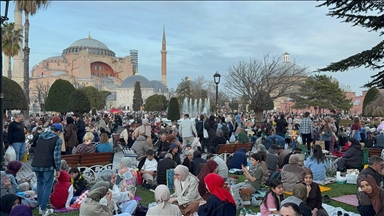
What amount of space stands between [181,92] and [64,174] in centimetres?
5206

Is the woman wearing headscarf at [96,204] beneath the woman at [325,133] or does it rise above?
beneath

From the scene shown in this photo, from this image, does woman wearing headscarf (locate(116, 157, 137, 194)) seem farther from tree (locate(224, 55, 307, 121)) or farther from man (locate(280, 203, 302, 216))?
tree (locate(224, 55, 307, 121))

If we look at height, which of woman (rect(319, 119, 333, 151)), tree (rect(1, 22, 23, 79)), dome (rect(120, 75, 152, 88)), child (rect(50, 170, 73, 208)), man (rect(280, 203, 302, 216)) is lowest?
child (rect(50, 170, 73, 208))

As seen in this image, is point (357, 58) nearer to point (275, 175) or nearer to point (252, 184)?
point (275, 175)

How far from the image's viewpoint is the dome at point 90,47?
110 meters

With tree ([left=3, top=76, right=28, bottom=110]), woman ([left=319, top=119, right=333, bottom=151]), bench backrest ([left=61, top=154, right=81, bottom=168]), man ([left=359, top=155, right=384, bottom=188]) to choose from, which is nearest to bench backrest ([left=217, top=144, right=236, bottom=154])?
woman ([left=319, top=119, right=333, bottom=151])

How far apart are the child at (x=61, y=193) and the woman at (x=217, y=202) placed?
9.26ft

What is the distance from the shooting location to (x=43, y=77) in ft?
296

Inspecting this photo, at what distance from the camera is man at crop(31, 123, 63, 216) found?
18.4 ft

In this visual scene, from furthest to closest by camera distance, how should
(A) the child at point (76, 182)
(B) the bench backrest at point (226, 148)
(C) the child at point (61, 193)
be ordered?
(B) the bench backrest at point (226, 148)
(A) the child at point (76, 182)
(C) the child at point (61, 193)

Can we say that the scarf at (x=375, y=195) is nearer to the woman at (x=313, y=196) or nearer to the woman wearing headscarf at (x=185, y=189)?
the woman at (x=313, y=196)

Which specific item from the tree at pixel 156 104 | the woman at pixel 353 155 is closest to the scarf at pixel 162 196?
the woman at pixel 353 155

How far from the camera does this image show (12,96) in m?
20.2

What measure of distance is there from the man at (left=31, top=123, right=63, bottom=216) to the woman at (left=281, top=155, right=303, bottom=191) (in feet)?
13.0
